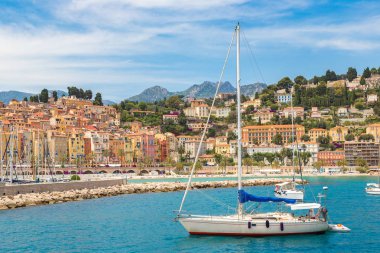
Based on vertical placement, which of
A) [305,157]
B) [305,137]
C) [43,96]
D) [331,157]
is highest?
[43,96]

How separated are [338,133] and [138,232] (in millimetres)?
123185

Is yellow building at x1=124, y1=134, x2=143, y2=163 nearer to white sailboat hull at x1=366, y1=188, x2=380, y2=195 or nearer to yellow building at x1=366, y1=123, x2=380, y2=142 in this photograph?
yellow building at x1=366, y1=123, x2=380, y2=142

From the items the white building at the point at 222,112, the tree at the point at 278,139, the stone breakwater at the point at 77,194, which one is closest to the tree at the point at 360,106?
the white building at the point at 222,112

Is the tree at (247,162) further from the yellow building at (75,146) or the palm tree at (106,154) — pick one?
the yellow building at (75,146)

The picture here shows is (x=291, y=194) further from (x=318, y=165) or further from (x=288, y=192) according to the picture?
(x=318, y=165)

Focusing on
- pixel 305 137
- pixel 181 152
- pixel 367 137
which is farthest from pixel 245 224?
pixel 305 137

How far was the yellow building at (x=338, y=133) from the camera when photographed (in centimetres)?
14888

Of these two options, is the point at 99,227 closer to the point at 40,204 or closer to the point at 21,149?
the point at 40,204

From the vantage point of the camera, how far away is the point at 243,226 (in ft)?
89.9

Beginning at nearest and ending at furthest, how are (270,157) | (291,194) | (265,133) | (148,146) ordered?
(291,194) → (148,146) → (270,157) → (265,133)

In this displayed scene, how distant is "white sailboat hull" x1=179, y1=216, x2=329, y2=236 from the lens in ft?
90.0

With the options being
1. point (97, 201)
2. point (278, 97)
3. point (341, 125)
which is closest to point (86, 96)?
point (278, 97)

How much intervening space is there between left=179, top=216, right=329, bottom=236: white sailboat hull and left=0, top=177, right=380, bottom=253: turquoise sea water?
28cm

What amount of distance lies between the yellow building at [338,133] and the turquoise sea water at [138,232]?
10303 centimetres
